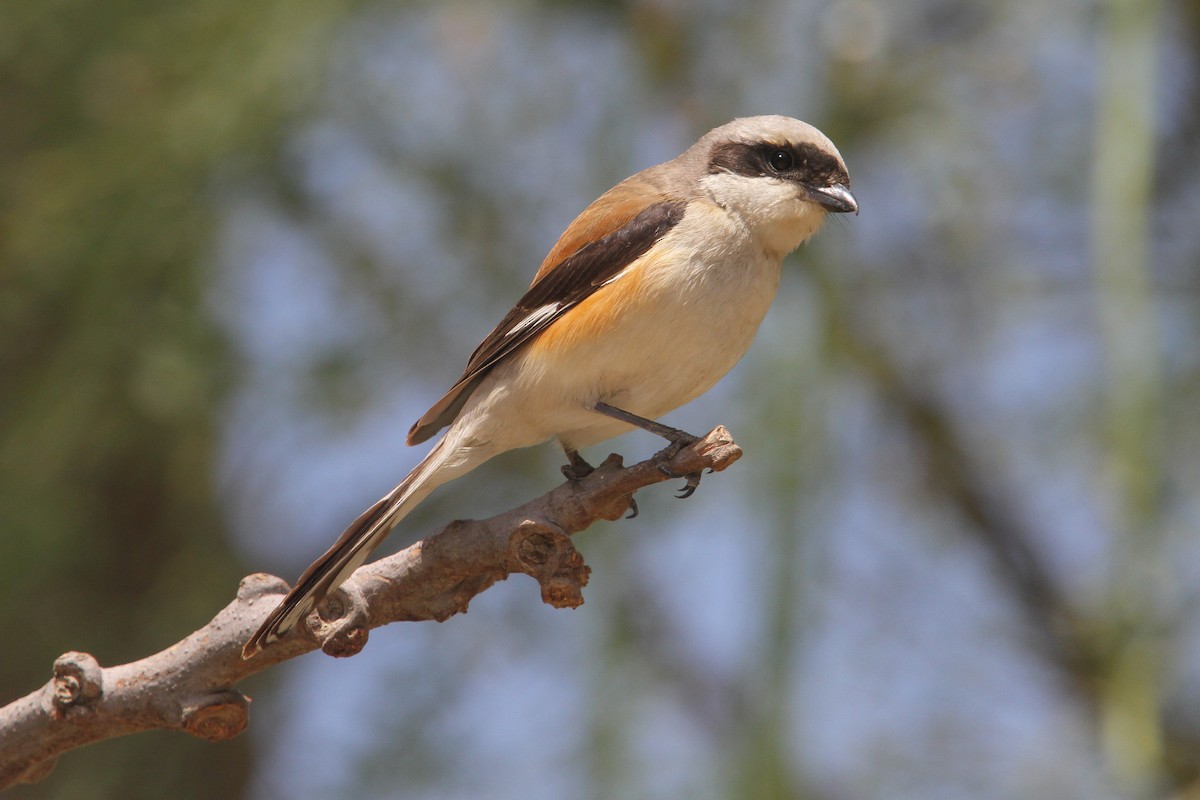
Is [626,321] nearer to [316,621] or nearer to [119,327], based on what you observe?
[316,621]

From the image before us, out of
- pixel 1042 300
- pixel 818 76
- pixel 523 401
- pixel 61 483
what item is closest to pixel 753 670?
pixel 523 401

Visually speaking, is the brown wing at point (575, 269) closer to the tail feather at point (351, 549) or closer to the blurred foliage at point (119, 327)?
the tail feather at point (351, 549)

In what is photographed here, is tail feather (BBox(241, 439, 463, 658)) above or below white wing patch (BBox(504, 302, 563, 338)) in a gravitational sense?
below

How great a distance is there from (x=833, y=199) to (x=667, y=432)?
0.81 meters

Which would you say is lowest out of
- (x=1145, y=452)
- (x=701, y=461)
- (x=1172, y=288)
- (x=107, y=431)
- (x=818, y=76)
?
(x=1172, y=288)

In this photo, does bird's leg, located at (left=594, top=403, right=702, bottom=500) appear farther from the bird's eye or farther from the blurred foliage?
the blurred foliage

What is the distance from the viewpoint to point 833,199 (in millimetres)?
2990

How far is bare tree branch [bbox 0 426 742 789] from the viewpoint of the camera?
2.00m

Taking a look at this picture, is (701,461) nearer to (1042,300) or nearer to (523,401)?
(523,401)

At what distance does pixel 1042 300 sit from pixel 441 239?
2.21m

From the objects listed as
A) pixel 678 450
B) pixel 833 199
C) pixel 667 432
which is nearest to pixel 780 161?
pixel 833 199

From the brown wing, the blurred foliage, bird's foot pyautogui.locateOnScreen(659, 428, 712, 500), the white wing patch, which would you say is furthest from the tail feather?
the blurred foliage

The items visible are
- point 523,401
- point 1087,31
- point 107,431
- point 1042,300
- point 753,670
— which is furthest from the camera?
point 1042,300

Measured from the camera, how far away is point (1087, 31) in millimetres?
4195
